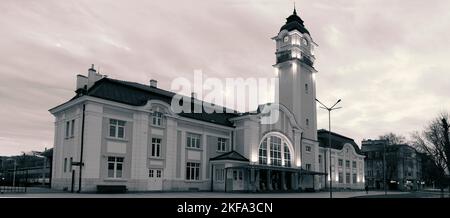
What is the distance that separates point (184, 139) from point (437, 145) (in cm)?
3331

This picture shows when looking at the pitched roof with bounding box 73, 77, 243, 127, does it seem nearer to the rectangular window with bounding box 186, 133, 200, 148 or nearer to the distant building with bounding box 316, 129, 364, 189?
the rectangular window with bounding box 186, 133, 200, 148

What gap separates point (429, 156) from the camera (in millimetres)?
53062

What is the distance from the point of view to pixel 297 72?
190 ft

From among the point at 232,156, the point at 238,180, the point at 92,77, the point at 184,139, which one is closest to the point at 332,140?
the point at 238,180

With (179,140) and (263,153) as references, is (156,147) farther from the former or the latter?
(263,153)

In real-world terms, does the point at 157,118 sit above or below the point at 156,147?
above

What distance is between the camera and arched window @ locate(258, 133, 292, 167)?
49.9m

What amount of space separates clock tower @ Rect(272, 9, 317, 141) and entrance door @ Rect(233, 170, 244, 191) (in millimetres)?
14670

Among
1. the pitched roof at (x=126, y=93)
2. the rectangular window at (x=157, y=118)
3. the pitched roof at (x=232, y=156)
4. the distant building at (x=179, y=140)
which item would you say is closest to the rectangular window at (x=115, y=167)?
the distant building at (x=179, y=140)

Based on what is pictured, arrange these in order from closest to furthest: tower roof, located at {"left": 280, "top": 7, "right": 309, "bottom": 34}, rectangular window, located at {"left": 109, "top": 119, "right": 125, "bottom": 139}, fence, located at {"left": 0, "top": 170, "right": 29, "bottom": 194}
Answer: fence, located at {"left": 0, "top": 170, "right": 29, "bottom": 194} < rectangular window, located at {"left": 109, "top": 119, "right": 125, "bottom": 139} < tower roof, located at {"left": 280, "top": 7, "right": 309, "bottom": 34}

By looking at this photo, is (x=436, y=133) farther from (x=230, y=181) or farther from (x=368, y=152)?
(x=368, y=152)

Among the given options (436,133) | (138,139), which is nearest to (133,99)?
(138,139)

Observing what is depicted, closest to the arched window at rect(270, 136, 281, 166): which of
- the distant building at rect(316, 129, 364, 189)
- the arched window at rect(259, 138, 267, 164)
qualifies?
the arched window at rect(259, 138, 267, 164)
